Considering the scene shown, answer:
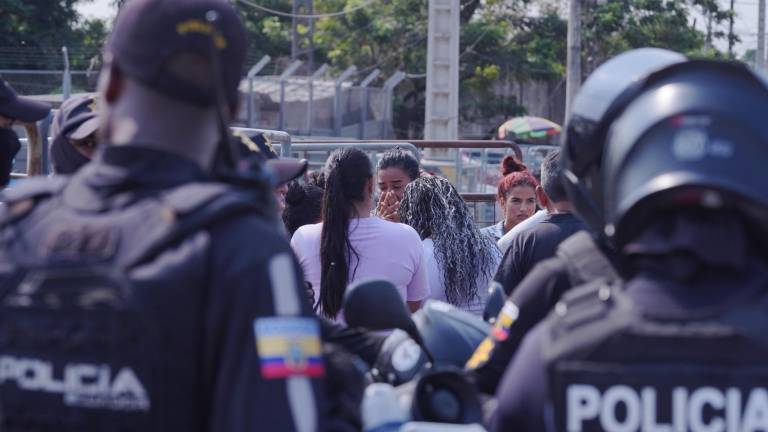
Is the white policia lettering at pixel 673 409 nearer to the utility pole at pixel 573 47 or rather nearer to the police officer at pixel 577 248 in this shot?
the police officer at pixel 577 248

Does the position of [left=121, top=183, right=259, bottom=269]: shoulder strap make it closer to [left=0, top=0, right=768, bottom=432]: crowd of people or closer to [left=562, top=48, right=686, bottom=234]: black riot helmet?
[left=0, top=0, right=768, bottom=432]: crowd of people

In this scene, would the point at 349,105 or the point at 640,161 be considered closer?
the point at 640,161

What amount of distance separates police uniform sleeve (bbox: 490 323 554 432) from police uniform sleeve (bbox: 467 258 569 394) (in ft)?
1.28

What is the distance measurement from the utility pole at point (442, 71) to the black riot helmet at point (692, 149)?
642 inches

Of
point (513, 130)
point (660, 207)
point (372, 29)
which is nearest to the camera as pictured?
point (660, 207)

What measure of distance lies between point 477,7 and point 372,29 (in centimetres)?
352

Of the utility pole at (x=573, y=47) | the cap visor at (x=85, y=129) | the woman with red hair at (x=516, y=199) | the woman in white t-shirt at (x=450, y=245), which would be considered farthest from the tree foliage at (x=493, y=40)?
the cap visor at (x=85, y=129)

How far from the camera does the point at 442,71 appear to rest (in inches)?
736

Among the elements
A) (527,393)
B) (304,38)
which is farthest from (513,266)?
(304,38)

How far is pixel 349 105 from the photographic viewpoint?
69.4 ft

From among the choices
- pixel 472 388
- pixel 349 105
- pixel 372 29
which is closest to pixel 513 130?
pixel 372 29

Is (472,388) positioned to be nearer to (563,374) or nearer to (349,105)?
(563,374)

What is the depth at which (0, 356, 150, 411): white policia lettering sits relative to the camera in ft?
6.31

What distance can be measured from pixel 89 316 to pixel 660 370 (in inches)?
37.0
